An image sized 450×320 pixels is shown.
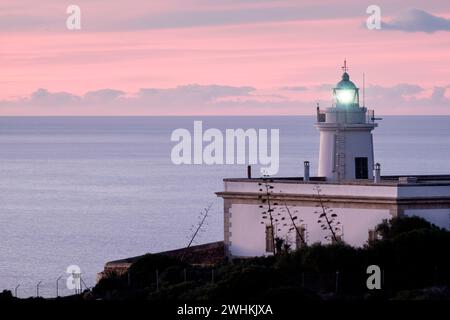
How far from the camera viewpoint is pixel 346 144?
1775 inches

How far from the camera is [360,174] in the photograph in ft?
148

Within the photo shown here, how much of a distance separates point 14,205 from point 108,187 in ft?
60.9

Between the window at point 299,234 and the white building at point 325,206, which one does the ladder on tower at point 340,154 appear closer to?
the white building at point 325,206

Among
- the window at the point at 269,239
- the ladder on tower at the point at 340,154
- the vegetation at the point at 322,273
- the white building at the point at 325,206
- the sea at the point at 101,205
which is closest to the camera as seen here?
the vegetation at the point at 322,273

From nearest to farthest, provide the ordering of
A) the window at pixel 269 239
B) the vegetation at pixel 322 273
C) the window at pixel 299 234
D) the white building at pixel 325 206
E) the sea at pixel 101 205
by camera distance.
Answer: the vegetation at pixel 322 273 → the white building at pixel 325 206 → the window at pixel 299 234 → the window at pixel 269 239 → the sea at pixel 101 205

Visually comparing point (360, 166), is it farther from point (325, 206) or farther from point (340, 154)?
point (325, 206)

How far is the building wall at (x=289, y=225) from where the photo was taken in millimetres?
40531

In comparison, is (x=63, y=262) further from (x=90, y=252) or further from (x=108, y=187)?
(x=108, y=187)

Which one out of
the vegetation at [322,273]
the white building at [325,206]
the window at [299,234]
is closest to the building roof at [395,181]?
the white building at [325,206]

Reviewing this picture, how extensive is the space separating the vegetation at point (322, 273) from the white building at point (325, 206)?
23.8 inches

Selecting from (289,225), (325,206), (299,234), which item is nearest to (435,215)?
(325,206)

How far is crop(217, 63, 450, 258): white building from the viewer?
40.2m
